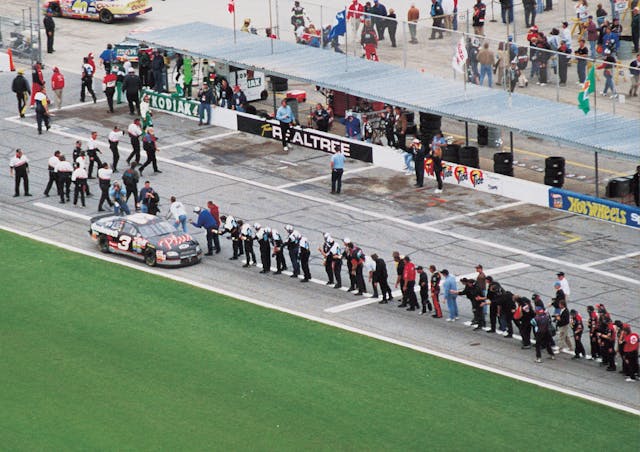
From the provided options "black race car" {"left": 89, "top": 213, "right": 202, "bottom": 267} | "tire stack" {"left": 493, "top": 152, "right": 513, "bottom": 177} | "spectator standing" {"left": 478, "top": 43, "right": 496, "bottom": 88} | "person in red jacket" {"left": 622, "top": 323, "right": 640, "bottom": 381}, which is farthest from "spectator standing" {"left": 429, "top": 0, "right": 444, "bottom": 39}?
"person in red jacket" {"left": 622, "top": 323, "right": 640, "bottom": 381}

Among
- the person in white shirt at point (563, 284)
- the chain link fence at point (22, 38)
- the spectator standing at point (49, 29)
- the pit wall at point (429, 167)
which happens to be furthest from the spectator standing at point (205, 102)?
the person in white shirt at point (563, 284)

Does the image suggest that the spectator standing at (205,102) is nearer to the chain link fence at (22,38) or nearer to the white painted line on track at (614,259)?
the chain link fence at (22,38)

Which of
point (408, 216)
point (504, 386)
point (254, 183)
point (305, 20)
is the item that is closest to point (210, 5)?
point (305, 20)

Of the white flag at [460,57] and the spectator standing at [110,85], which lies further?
the spectator standing at [110,85]

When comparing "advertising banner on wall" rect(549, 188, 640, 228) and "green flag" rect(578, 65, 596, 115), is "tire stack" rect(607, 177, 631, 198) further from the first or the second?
"green flag" rect(578, 65, 596, 115)

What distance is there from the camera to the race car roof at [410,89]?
4509 cm

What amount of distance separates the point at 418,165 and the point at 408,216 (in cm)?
278

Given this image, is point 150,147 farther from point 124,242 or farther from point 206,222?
point 206,222

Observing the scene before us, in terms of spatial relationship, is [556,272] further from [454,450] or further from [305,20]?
[305,20]

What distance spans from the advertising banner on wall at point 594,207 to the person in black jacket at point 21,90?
67.1 feet

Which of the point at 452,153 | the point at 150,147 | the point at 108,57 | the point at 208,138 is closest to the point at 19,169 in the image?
the point at 150,147

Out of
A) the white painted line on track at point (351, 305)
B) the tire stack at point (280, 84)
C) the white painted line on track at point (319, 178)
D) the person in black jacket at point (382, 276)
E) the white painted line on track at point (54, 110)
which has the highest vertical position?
the tire stack at point (280, 84)

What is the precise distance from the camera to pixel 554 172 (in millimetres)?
46719

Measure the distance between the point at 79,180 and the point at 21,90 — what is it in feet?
33.0
